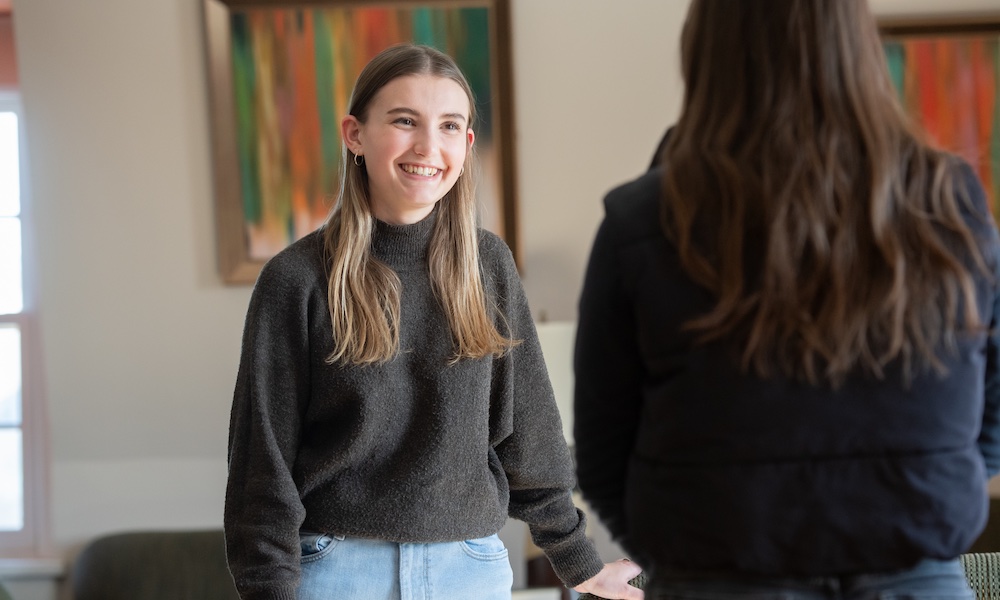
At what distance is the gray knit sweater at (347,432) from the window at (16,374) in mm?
2244

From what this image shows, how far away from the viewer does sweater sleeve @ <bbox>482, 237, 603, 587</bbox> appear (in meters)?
1.49

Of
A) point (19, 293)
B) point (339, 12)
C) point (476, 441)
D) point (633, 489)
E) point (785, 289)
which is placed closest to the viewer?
point (785, 289)

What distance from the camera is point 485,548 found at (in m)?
1.42

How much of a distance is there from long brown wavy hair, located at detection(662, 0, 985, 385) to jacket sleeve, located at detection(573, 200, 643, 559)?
0.09 meters

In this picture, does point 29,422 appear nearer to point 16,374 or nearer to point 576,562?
point 16,374

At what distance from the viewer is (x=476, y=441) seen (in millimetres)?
1410

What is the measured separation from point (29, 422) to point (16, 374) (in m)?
0.17

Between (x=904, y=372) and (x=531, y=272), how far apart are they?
7.29 feet

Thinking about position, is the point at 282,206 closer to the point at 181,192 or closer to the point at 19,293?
the point at 181,192

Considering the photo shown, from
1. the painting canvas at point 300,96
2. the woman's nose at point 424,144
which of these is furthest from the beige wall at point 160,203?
the woman's nose at point 424,144

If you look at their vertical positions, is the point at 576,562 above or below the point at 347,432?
below

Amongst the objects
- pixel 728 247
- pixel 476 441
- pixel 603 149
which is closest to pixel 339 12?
pixel 603 149

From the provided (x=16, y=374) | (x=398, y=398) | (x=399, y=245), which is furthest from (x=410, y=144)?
(x=16, y=374)

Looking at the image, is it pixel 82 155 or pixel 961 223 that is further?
pixel 82 155
